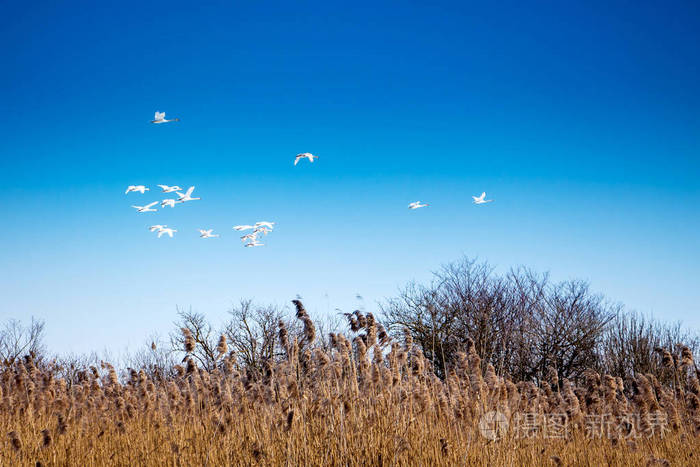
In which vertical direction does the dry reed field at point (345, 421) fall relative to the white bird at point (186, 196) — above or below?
below

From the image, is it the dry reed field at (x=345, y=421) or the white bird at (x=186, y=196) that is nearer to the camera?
the dry reed field at (x=345, y=421)

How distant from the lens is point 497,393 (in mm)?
6738

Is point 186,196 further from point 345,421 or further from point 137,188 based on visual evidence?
point 345,421

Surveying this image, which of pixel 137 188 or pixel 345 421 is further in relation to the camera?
pixel 137 188

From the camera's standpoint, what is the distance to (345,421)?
5676 millimetres

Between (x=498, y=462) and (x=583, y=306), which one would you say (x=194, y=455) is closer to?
(x=498, y=462)

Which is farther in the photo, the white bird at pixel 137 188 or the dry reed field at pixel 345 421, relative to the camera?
the white bird at pixel 137 188

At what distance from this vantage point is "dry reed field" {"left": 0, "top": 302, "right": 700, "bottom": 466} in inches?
220

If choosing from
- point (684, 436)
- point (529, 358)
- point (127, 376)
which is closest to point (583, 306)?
point (529, 358)

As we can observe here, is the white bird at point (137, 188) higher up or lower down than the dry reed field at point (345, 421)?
higher up

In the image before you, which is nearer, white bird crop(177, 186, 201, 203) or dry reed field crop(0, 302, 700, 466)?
dry reed field crop(0, 302, 700, 466)

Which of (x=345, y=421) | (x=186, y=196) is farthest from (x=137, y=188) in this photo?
(x=345, y=421)

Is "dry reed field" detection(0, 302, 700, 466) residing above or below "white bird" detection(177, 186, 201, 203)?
below

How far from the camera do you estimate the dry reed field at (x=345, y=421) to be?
5578mm
